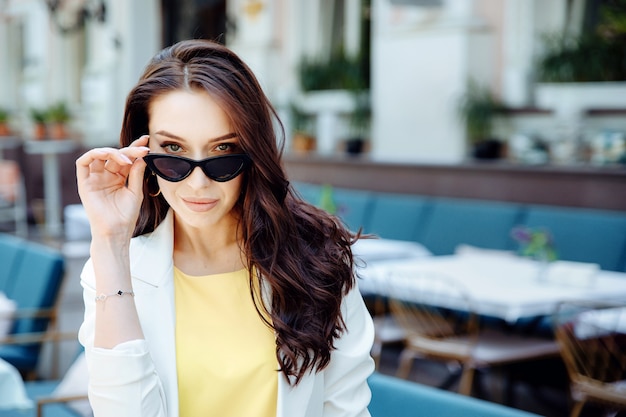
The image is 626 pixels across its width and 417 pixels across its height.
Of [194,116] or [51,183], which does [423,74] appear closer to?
[51,183]

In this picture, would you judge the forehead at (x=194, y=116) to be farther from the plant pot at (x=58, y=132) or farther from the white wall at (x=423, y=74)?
the plant pot at (x=58, y=132)

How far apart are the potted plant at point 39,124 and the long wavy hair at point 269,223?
511 inches

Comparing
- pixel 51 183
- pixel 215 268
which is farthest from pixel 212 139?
pixel 51 183

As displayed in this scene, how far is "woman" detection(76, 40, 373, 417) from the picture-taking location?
167 cm

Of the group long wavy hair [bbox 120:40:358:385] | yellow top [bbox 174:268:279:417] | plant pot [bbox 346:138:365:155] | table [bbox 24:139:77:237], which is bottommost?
table [bbox 24:139:77:237]

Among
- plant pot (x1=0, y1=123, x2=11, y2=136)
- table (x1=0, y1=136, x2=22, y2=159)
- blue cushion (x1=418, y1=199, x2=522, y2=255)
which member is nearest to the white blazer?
blue cushion (x1=418, y1=199, x2=522, y2=255)

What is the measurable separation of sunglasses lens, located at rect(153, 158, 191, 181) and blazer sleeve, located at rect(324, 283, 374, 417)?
0.40 meters

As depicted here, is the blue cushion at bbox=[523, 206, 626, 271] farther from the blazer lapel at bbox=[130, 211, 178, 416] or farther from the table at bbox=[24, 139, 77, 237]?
the table at bbox=[24, 139, 77, 237]

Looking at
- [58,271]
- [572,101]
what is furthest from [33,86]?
[58,271]

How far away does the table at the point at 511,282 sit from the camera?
469 cm

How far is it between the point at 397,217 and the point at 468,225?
813mm

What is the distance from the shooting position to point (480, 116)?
340 inches

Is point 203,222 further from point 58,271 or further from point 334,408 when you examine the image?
point 58,271

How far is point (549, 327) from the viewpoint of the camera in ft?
18.6
